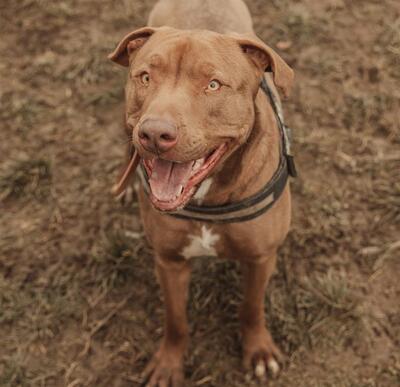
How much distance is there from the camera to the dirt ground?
408cm

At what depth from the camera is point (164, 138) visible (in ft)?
8.39

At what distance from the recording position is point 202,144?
2668 mm

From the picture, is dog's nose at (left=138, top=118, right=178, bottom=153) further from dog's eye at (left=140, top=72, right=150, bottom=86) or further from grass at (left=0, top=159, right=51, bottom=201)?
grass at (left=0, top=159, right=51, bottom=201)

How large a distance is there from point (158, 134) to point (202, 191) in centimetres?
69

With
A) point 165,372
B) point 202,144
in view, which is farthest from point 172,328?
point 202,144

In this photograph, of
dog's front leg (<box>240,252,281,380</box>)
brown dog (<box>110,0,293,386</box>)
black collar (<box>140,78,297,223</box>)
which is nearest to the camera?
brown dog (<box>110,0,293,386</box>)

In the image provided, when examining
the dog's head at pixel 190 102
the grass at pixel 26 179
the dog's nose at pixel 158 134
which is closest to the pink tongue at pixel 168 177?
the dog's head at pixel 190 102

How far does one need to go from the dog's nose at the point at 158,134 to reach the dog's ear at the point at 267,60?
0.62 meters

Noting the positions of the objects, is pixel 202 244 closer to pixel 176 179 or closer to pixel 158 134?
pixel 176 179

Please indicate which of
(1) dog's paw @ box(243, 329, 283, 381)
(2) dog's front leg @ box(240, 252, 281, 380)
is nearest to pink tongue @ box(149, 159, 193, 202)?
(2) dog's front leg @ box(240, 252, 281, 380)

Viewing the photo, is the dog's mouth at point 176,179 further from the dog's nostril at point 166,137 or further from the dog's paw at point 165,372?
the dog's paw at point 165,372

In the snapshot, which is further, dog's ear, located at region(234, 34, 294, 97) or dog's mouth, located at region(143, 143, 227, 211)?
dog's ear, located at region(234, 34, 294, 97)

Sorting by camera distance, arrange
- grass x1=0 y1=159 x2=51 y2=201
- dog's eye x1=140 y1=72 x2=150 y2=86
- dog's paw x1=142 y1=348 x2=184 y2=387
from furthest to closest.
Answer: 1. grass x1=0 y1=159 x2=51 y2=201
2. dog's paw x1=142 y1=348 x2=184 y2=387
3. dog's eye x1=140 y1=72 x2=150 y2=86

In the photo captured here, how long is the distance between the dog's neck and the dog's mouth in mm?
249
